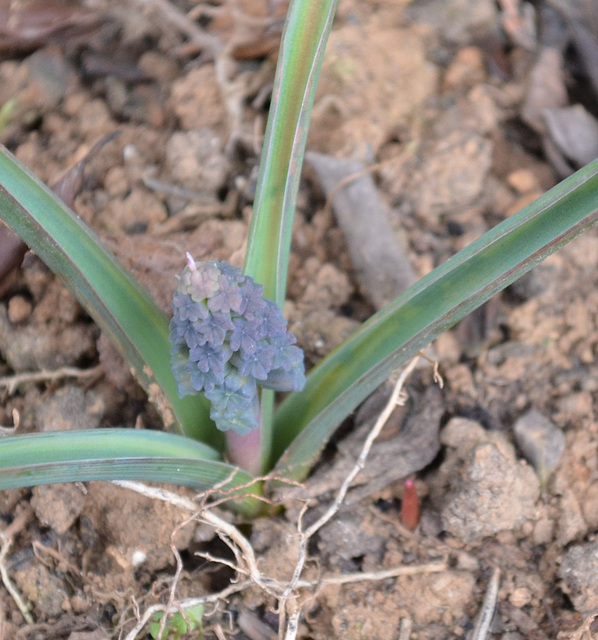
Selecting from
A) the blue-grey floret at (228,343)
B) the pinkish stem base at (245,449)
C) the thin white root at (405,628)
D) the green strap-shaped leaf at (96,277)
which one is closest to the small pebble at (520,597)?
the thin white root at (405,628)

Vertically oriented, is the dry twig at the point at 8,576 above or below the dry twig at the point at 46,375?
below

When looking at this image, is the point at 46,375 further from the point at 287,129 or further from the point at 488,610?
the point at 488,610

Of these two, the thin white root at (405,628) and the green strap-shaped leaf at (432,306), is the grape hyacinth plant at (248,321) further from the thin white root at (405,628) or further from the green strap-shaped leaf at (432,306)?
the thin white root at (405,628)

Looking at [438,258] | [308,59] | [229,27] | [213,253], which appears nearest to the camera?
[308,59]

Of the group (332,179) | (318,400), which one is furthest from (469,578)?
(332,179)

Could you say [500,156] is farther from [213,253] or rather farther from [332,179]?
[213,253]

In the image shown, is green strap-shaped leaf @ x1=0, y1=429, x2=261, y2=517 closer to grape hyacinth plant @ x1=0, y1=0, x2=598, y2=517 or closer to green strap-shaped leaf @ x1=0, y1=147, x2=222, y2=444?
grape hyacinth plant @ x1=0, y1=0, x2=598, y2=517
